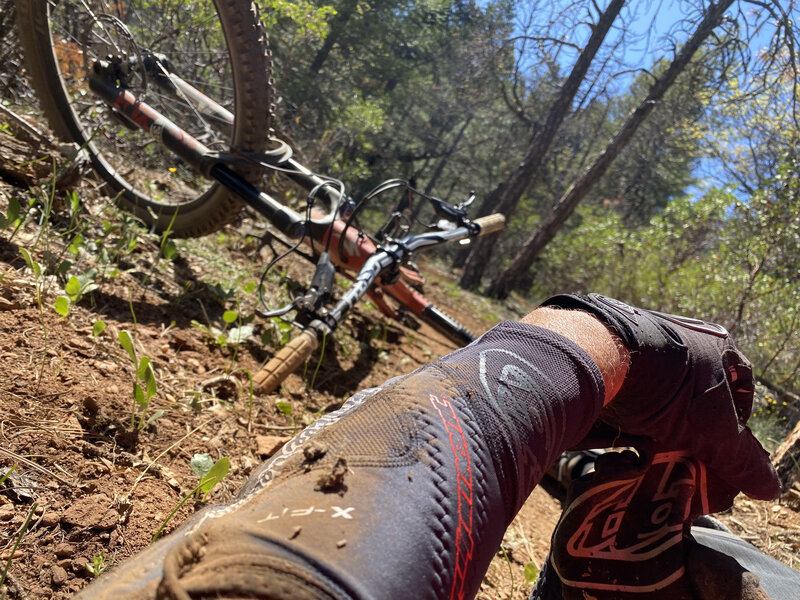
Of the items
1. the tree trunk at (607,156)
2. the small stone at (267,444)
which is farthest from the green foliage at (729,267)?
the small stone at (267,444)

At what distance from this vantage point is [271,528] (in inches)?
21.5

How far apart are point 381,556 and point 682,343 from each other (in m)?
0.85

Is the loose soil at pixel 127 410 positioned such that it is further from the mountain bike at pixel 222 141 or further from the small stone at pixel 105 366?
the mountain bike at pixel 222 141

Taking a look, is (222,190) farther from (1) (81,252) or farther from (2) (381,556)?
(2) (381,556)

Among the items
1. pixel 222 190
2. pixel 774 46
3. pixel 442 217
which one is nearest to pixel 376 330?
pixel 442 217

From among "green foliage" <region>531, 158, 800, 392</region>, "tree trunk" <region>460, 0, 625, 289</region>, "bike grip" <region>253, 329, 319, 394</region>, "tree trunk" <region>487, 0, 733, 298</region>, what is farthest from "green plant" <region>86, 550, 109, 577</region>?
"tree trunk" <region>460, 0, 625, 289</region>

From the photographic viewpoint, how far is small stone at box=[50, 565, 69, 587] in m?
0.93

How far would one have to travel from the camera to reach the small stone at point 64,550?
973mm

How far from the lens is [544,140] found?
9.47 m

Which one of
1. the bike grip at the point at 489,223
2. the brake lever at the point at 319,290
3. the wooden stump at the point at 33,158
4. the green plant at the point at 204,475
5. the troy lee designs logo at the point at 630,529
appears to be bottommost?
the green plant at the point at 204,475

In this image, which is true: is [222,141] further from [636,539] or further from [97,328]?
[636,539]

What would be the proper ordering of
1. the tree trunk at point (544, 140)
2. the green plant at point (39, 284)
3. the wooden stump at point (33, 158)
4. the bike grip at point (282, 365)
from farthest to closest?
the tree trunk at point (544, 140)
the wooden stump at point (33, 158)
the bike grip at point (282, 365)
the green plant at point (39, 284)

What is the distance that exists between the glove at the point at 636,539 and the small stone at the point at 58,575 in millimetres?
982

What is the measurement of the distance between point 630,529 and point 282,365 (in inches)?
49.2
